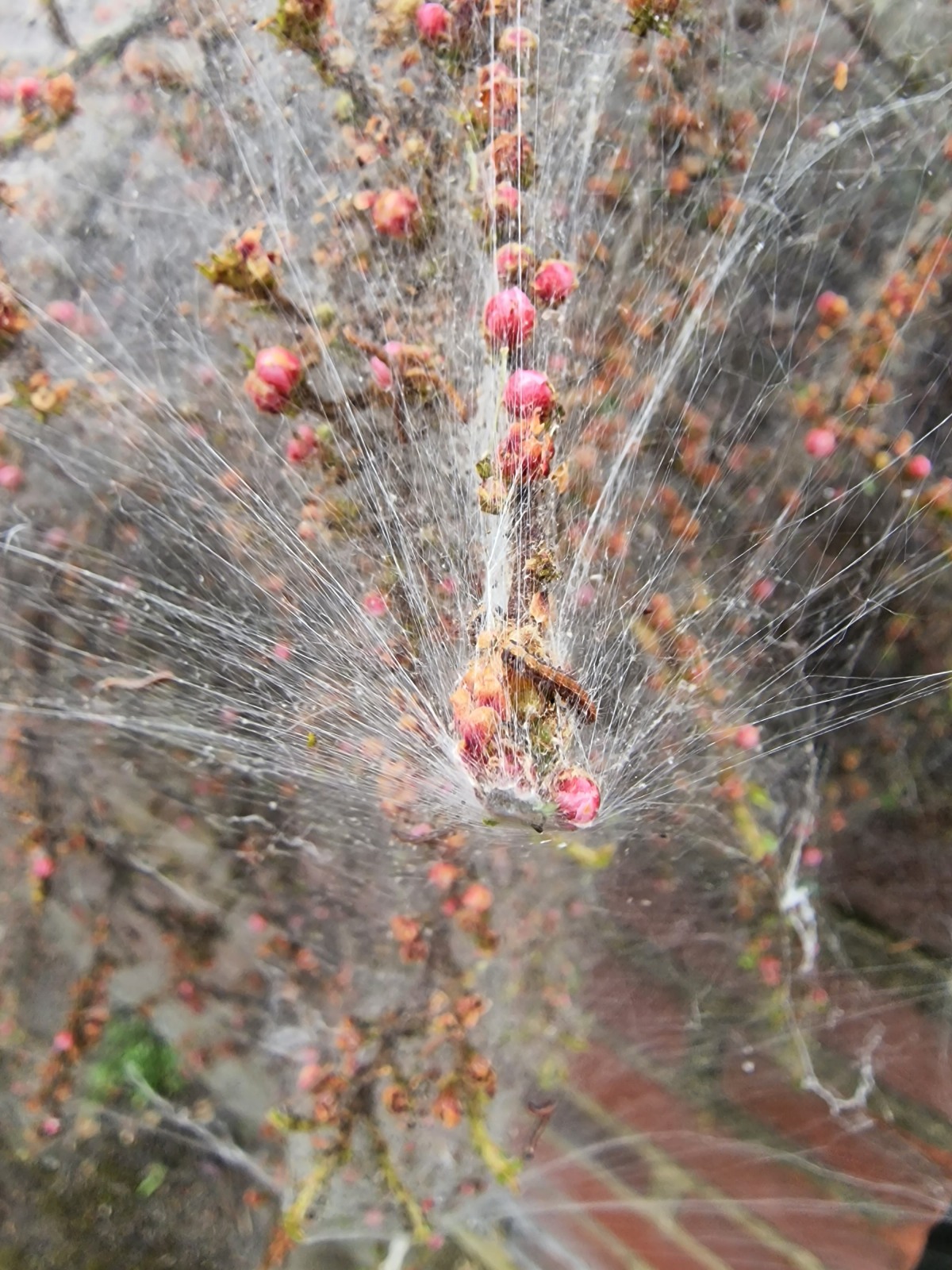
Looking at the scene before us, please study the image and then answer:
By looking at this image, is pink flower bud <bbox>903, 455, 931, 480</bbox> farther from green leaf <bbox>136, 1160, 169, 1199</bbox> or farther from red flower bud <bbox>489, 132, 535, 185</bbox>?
green leaf <bbox>136, 1160, 169, 1199</bbox>

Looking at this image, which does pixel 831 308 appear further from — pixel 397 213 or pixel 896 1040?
pixel 896 1040

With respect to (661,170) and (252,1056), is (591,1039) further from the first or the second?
(661,170)

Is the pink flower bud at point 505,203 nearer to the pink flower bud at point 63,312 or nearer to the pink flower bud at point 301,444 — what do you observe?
the pink flower bud at point 301,444

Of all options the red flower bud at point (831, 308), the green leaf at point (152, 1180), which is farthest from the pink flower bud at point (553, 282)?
the green leaf at point (152, 1180)

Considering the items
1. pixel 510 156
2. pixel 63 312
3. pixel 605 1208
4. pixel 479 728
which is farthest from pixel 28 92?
pixel 605 1208

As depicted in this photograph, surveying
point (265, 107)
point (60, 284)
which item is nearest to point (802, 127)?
point (265, 107)

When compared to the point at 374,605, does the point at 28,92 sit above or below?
above
